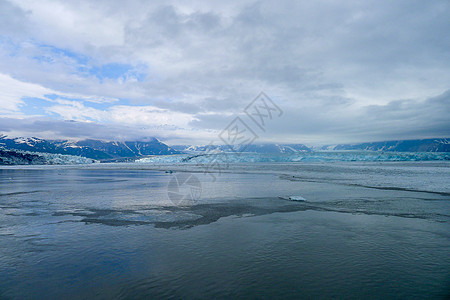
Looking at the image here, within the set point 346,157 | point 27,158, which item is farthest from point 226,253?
point 27,158

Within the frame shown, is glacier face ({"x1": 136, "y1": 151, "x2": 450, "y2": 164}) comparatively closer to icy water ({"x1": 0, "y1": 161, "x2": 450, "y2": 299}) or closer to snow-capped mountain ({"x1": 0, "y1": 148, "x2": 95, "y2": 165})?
snow-capped mountain ({"x1": 0, "y1": 148, "x2": 95, "y2": 165})

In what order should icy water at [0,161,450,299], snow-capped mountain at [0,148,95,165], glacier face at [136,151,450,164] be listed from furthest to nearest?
snow-capped mountain at [0,148,95,165], glacier face at [136,151,450,164], icy water at [0,161,450,299]

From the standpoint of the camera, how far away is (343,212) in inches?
554

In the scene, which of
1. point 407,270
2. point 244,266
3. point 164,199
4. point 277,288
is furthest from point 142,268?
point 164,199

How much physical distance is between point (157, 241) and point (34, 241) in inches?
189

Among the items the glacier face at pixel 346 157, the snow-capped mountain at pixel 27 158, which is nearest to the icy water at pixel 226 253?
the glacier face at pixel 346 157

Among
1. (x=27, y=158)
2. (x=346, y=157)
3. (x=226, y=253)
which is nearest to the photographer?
(x=226, y=253)

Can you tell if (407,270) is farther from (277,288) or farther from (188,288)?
(188,288)

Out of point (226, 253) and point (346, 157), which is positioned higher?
point (346, 157)

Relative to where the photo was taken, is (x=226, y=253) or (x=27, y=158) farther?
(x=27, y=158)

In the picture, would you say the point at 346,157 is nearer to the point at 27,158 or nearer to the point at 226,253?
the point at 226,253

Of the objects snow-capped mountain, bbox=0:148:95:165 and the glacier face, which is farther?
snow-capped mountain, bbox=0:148:95:165

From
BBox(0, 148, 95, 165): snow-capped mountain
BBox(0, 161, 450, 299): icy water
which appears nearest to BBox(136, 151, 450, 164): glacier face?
BBox(0, 148, 95, 165): snow-capped mountain

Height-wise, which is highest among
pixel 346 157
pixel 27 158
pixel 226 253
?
pixel 27 158
